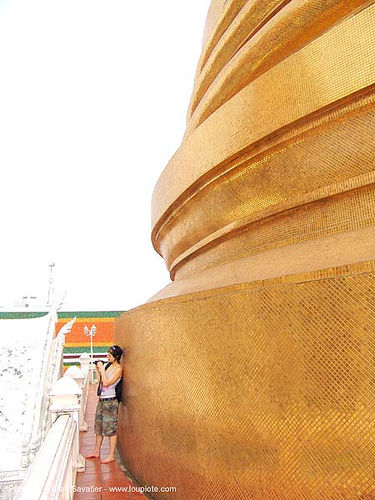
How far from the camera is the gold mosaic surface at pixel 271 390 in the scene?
1.37 metres

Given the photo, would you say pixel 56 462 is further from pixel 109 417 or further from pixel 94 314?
pixel 94 314

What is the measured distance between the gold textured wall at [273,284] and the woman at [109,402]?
1.65 ft

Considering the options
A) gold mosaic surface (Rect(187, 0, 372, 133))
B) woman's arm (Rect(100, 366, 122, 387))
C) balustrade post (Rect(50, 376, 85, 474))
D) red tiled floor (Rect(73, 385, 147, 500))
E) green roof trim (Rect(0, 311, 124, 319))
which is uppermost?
green roof trim (Rect(0, 311, 124, 319))

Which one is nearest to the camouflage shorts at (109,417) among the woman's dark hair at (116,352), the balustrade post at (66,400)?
the balustrade post at (66,400)

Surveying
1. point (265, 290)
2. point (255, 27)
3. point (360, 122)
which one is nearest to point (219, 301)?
point (265, 290)

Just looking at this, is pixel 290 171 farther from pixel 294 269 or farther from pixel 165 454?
pixel 165 454

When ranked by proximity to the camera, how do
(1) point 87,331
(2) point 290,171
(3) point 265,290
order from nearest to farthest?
1. (3) point 265,290
2. (2) point 290,171
3. (1) point 87,331

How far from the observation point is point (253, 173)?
2.22 metres

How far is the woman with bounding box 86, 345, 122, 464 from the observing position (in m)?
3.30

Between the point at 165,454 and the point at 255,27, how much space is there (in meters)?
2.15

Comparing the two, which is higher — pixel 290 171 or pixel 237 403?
pixel 290 171

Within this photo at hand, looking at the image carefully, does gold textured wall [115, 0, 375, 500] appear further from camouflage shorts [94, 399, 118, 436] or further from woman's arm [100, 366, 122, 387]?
camouflage shorts [94, 399, 118, 436]

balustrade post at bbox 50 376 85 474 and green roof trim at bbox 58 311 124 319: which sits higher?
green roof trim at bbox 58 311 124 319

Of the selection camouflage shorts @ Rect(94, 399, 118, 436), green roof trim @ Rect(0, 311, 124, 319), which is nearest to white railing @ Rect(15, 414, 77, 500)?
camouflage shorts @ Rect(94, 399, 118, 436)
